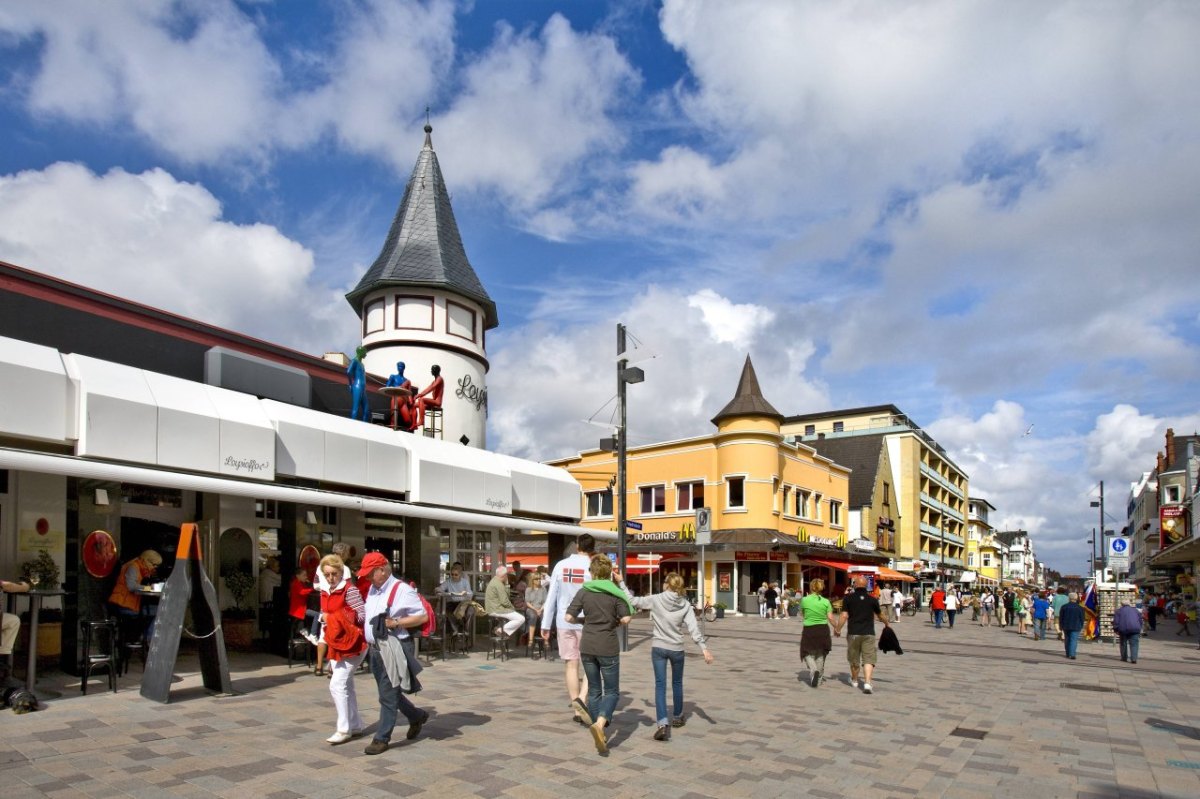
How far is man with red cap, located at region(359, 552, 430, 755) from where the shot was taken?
7.36 meters

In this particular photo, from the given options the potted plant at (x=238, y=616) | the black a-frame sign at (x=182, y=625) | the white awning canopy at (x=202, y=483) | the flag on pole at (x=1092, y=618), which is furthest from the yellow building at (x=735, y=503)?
the black a-frame sign at (x=182, y=625)

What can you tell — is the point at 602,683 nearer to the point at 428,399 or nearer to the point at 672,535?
the point at 428,399

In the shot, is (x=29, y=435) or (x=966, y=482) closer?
(x=29, y=435)

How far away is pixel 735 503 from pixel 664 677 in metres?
29.5

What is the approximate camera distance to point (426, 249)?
74.0ft

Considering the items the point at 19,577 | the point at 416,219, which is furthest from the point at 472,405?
the point at 19,577

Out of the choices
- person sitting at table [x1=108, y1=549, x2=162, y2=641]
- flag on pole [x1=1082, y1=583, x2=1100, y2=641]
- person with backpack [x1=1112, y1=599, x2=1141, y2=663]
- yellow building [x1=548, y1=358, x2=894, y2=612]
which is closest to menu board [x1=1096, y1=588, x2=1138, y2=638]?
flag on pole [x1=1082, y1=583, x2=1100, y2=641]

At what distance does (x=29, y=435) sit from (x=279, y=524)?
4.90 metres

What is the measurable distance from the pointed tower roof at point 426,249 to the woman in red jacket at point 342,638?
14709mm

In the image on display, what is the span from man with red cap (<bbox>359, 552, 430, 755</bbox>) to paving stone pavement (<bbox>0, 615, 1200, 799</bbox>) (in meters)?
0.25

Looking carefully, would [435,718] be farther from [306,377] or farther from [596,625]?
[306,377]

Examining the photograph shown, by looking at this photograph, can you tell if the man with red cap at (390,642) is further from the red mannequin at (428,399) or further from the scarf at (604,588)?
the red mannequin at (428,399)

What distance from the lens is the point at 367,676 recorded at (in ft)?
38.8

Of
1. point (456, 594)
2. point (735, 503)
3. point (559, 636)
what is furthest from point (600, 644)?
point (735, 503)
